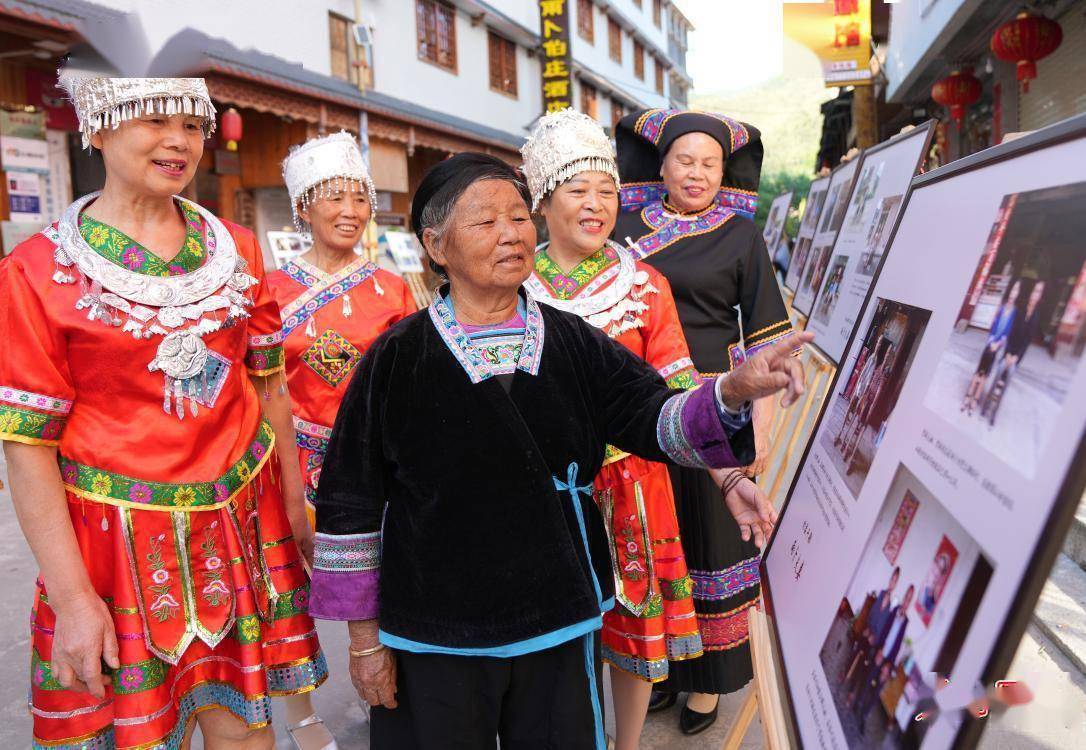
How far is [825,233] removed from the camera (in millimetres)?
3934

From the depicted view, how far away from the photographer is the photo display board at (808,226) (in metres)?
4.64

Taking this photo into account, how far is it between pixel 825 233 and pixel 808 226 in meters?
1.08

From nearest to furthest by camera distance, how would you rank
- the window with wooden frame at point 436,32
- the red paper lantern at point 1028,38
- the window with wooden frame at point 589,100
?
the red paper lantern at point 1028,38, the window with wooden frame at point 436,32, the window with wooden frame at point 589,100

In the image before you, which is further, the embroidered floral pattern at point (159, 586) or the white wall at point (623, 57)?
the white wall at point (623, 57)

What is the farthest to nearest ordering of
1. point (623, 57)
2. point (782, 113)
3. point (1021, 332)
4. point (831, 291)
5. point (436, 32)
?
1. point (782, 113)
2. point (623, 57)
3. point (436, 32)
4. point (831, 291)
5. point (1021, 332)

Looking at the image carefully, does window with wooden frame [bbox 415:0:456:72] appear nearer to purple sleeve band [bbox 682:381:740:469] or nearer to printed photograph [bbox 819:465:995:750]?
purple sleeve band [bbox 682:381:740:469]

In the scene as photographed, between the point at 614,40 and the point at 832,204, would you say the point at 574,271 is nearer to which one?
the point at 832,204

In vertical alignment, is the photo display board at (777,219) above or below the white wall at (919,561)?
below

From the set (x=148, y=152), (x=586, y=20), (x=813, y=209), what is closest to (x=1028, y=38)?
(x=813, y=209)

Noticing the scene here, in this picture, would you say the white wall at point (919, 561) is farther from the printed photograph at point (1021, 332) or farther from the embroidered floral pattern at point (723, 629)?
the embroidered floral pattern at point (723, 629)

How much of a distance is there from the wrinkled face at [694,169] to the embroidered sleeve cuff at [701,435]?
50.9 inches

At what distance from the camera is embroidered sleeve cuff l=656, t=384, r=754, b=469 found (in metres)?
1.48

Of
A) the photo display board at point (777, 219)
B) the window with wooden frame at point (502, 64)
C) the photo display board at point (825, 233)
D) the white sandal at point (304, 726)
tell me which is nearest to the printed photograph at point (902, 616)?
the white sandal at point (304, 726)

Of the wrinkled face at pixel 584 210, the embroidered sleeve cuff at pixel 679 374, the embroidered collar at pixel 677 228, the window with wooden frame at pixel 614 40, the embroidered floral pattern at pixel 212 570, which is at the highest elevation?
the window with wooden frame at pixel 614 40
